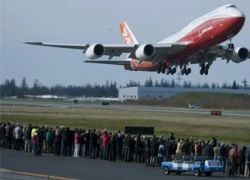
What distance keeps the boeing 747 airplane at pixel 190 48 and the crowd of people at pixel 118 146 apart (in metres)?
19.5

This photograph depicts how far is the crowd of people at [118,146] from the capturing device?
122 ft

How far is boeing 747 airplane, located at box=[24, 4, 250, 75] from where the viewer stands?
61.7 meters

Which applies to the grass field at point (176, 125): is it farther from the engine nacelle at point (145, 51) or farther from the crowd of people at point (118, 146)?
the crowd of people at point (118, 146)

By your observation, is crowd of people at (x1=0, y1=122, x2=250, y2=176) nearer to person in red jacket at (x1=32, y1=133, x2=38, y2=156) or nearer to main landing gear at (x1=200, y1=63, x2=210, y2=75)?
person in red jacket at (x1=32, y1=133, x2=38, y2=156)

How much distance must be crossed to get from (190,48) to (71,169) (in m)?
31.0

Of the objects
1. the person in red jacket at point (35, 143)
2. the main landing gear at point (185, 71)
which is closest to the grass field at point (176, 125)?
the main landing gear at point (185, 71)

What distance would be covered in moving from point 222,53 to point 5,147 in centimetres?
2755

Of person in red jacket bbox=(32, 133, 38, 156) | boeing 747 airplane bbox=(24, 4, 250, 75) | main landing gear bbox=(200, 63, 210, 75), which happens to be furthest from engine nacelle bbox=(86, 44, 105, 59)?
person in red jacket bbox=(32, 133, 38, 156)

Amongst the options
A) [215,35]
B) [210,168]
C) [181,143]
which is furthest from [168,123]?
[210,168]

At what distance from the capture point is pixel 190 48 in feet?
215

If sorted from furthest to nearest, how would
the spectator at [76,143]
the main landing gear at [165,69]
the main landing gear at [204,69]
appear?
the main landing gear at [165,69] < the main landing gear at [204,69] < the spectator at [76,143]

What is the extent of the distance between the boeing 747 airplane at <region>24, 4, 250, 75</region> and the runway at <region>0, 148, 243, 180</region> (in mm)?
23103

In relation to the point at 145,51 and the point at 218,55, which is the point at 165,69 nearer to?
the point at 145,51

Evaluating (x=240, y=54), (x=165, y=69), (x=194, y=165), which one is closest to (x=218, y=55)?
(x=240, y=54)
